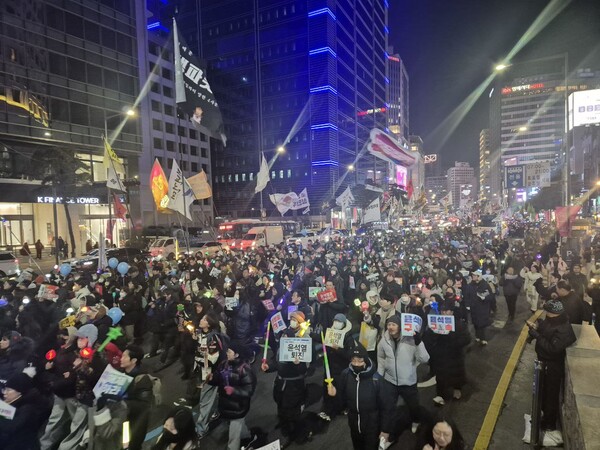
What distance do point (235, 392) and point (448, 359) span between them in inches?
139

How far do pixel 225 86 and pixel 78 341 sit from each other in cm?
8239

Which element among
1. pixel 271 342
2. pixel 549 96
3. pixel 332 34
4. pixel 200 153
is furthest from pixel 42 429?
pixel 549 96

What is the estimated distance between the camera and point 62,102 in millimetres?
33375

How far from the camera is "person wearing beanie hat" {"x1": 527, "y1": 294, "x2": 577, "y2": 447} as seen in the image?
501cm

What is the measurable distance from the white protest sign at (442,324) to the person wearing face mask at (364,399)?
201 cm

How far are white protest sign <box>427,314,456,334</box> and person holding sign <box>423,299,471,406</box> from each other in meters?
0.08

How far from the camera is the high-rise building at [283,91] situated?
70625 mm

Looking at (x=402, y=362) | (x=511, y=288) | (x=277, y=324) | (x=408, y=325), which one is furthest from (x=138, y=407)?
(x=511, y=288)

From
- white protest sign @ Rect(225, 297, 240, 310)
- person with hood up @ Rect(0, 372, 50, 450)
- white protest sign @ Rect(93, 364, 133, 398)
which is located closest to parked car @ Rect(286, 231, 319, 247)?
white protest sign @ Rect(225, 297, 240, 310)

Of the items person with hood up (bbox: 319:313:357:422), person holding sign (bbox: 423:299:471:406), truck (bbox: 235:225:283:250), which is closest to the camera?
person with hood up (bbox: 319:313:357:422)

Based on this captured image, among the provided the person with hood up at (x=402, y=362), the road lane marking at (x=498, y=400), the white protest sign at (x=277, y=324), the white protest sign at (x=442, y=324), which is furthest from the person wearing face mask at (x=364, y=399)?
the white protest sign at (x=277, y=324)

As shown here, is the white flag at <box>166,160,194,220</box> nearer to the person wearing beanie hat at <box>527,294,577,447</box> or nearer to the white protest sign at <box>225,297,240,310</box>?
the white protest sign at <box>225,297,240,310</box>

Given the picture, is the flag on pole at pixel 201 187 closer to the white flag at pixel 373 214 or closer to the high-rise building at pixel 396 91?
the white flag at pixel 373 214

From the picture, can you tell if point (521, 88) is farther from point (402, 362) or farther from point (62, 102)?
point (402, 362)
